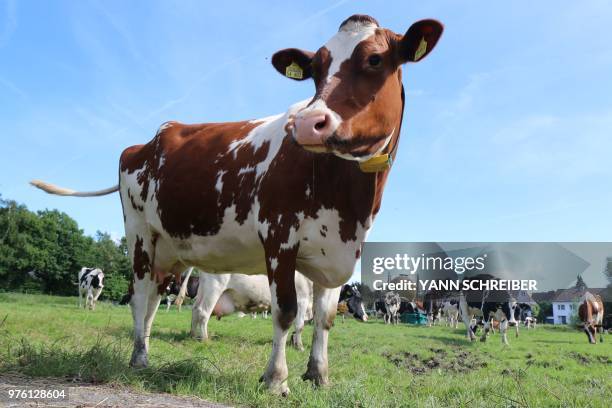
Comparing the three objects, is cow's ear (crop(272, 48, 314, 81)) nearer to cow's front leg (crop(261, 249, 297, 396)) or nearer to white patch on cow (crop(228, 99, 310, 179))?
white patch on cow (crop(228, 99, 310, 179))

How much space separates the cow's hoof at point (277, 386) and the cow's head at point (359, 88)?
2087 millimetres

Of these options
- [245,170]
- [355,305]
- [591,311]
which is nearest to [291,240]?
[245,170]

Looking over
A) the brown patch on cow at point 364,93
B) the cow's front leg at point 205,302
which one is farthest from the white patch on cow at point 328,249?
the cow's front leg at point 205,302

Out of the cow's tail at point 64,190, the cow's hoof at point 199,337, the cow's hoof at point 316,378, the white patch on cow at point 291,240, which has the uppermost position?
the cow's tail at point 64,190

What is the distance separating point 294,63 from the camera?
5566 mm

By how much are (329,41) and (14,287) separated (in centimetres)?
6498

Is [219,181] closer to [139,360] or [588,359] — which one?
[139,360]

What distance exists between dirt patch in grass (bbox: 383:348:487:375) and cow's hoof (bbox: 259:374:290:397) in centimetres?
443

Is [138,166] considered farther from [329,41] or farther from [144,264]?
[329,41]

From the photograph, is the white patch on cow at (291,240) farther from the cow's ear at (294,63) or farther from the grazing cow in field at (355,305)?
the grazing cow in field at (355,305)

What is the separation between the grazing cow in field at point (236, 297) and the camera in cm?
1199

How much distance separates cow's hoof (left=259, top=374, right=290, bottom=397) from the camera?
4.77 metres

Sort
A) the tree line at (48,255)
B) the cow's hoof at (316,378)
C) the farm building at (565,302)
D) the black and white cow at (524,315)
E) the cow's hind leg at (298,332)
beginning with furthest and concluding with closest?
the tree line at (48,255)
the farm building at (565,302)
the black and white cow at (524,315)
the cow's hind leg at (298,332)
the cow's hoof at (316,378)

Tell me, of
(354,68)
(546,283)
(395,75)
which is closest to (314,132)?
(354,68)
